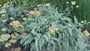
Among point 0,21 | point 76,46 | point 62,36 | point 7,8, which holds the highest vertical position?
point 7,8

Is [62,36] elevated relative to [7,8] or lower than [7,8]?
lower

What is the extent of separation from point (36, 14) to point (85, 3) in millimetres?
1351

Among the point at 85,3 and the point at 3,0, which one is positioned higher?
the point at 3,0

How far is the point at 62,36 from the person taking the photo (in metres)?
2.20

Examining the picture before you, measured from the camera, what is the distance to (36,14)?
7.25 ft

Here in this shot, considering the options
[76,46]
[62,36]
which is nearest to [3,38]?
[62,36]

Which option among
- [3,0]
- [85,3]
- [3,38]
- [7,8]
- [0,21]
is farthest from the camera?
[3,0]

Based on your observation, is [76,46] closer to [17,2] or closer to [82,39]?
[82,39]

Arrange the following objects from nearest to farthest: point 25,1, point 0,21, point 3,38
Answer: point 3,38, point 0,21, point 25,1

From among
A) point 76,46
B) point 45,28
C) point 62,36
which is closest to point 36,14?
point 45,28

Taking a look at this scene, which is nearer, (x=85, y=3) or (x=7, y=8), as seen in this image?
(x=7, y=8)

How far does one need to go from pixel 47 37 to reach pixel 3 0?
7.06 feet

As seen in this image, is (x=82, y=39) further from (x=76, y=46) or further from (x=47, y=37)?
(x=47, y=37)

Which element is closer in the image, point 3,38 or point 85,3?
point 3,38
